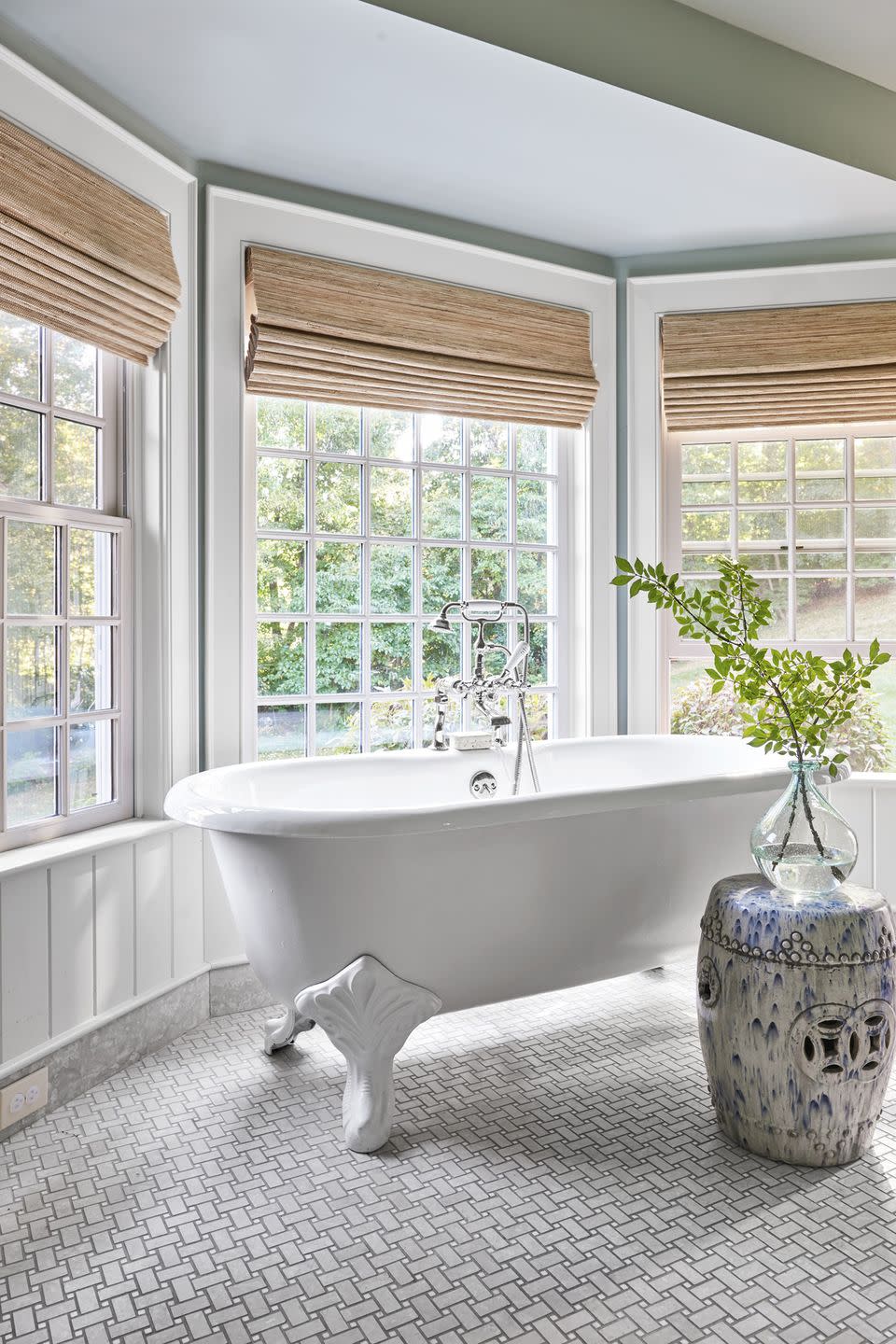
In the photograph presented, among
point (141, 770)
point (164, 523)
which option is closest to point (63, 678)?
point (141, 770)

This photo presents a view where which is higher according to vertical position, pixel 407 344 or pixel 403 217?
pixel 403 217

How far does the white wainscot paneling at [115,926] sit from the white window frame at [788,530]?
6.40 feet

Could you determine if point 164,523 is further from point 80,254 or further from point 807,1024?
point 807,1024

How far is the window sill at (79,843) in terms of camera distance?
211cm

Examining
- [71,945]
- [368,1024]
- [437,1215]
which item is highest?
[71,945]

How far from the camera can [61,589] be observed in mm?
2393

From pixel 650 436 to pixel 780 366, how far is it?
1.63ft

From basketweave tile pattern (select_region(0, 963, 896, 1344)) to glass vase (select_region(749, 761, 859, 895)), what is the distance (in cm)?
57

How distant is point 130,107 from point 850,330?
2.38 meters

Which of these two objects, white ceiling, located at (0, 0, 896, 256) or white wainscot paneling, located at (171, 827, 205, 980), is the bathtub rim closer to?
white wainscot paneling, located at (171, 827, 205, 980)

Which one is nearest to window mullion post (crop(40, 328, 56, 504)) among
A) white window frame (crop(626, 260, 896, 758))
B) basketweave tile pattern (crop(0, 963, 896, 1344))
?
basketweave tile pattern (crop(0, 963, 896, 1344))

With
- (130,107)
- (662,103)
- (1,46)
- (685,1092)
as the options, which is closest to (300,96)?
(130,107)

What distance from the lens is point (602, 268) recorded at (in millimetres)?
3477

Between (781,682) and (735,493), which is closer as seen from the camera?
(781,682)
